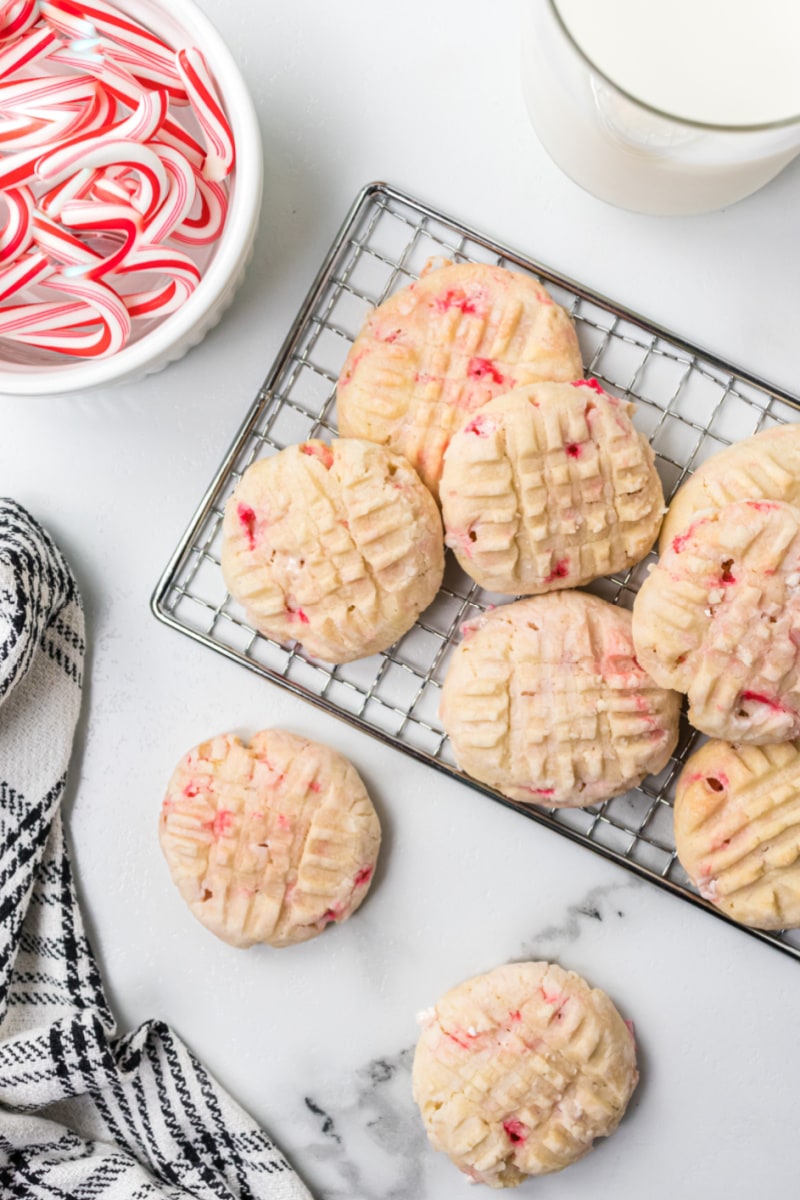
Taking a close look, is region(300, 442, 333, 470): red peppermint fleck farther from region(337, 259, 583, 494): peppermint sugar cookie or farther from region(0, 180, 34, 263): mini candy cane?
region(0, 180, 34, 263): mini candy cane

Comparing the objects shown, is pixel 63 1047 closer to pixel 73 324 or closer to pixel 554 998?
pixel 554 998

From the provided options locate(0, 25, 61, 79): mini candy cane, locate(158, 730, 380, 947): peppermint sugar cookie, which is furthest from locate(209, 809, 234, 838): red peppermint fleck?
locate(0, 25, 61, 79): mini candy cane

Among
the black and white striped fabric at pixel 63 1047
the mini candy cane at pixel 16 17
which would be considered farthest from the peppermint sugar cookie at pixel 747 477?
the mini candy cane at pixel 16 17

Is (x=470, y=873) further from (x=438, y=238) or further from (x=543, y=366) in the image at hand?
(x=438, y=238)

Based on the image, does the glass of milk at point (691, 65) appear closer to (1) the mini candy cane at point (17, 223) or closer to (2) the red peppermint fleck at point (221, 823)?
(1) the mini candy cane at point (17, 223)

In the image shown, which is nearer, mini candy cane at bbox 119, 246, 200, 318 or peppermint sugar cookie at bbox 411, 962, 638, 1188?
mini candy cane at bbox 119, 246, 200, 318
